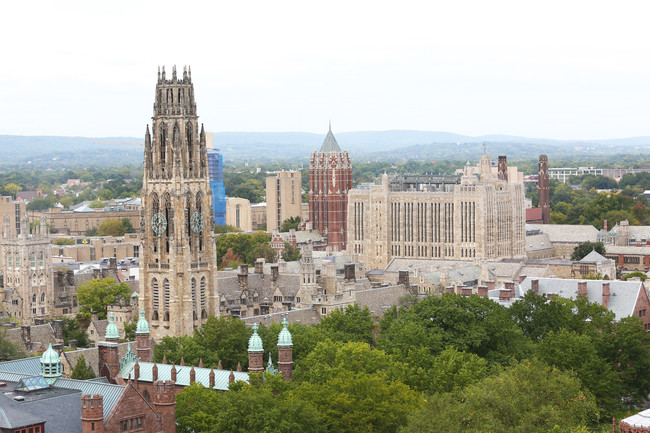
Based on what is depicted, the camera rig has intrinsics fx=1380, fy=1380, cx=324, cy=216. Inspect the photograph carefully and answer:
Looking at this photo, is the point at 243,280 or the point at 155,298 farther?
the point at 243,280

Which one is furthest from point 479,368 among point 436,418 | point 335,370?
point 436,418

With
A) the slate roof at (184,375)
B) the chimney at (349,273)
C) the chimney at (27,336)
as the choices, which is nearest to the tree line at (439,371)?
the slate roof at (184,375)

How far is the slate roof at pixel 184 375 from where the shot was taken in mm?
94062

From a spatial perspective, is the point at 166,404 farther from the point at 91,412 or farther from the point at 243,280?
the point at 243,280

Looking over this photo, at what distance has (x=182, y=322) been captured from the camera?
12662 centimetres

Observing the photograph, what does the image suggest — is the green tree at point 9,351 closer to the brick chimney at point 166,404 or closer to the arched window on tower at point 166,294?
the arched window on tower at point 166,294

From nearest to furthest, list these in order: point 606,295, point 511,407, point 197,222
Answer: point 511,407 → point 197,222 → point 606,295

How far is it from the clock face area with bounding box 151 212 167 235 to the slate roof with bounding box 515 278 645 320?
3579cm

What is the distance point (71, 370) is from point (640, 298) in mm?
56125

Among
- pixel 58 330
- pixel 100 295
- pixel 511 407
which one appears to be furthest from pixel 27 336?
pixel 511 407

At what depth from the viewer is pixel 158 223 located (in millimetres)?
127000

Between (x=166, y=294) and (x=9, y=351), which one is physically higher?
(x=166, y=294)

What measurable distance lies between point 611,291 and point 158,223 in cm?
4467

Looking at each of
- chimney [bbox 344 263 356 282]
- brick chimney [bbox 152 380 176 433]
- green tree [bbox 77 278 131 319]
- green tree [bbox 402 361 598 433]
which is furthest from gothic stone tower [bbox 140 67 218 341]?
chimney [bbox 344 263 356 282]
